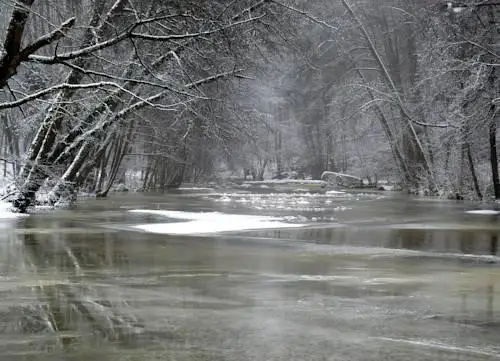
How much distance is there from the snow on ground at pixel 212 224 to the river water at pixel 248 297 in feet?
4.51

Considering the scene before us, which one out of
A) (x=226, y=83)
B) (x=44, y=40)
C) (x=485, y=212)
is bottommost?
(x=485, y=212)

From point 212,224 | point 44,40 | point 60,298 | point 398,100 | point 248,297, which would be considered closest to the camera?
point 60,298

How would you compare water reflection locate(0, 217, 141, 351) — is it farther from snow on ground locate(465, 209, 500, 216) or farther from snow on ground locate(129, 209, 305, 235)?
snow on ground locate(465, 209, 500, 216)

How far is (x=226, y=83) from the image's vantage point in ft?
72.0

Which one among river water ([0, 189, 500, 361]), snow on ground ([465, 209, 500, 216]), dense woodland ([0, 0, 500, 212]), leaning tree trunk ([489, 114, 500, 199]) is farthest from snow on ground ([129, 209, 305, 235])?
leaning tree trunk ([489, 114, 500, 199])

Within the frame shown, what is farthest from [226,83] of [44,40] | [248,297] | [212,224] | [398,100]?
[398,100]

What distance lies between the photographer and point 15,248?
12.4 m

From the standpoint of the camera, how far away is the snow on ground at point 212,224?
52.2 ft

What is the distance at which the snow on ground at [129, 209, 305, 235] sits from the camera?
52.2 feet

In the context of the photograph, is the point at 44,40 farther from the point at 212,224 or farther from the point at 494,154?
the point at 494,154

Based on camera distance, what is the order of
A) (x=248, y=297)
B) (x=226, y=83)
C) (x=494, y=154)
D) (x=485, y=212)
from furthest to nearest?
(x=494, y=154) → (x=485, y=212) → (x=226, y=83) → (x=248, y=297)

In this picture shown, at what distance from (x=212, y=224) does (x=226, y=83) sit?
6439mm

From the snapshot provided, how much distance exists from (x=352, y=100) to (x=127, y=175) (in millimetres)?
22722

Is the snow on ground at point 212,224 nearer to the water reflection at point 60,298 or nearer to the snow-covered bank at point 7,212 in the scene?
the water reflection at point 60,298
